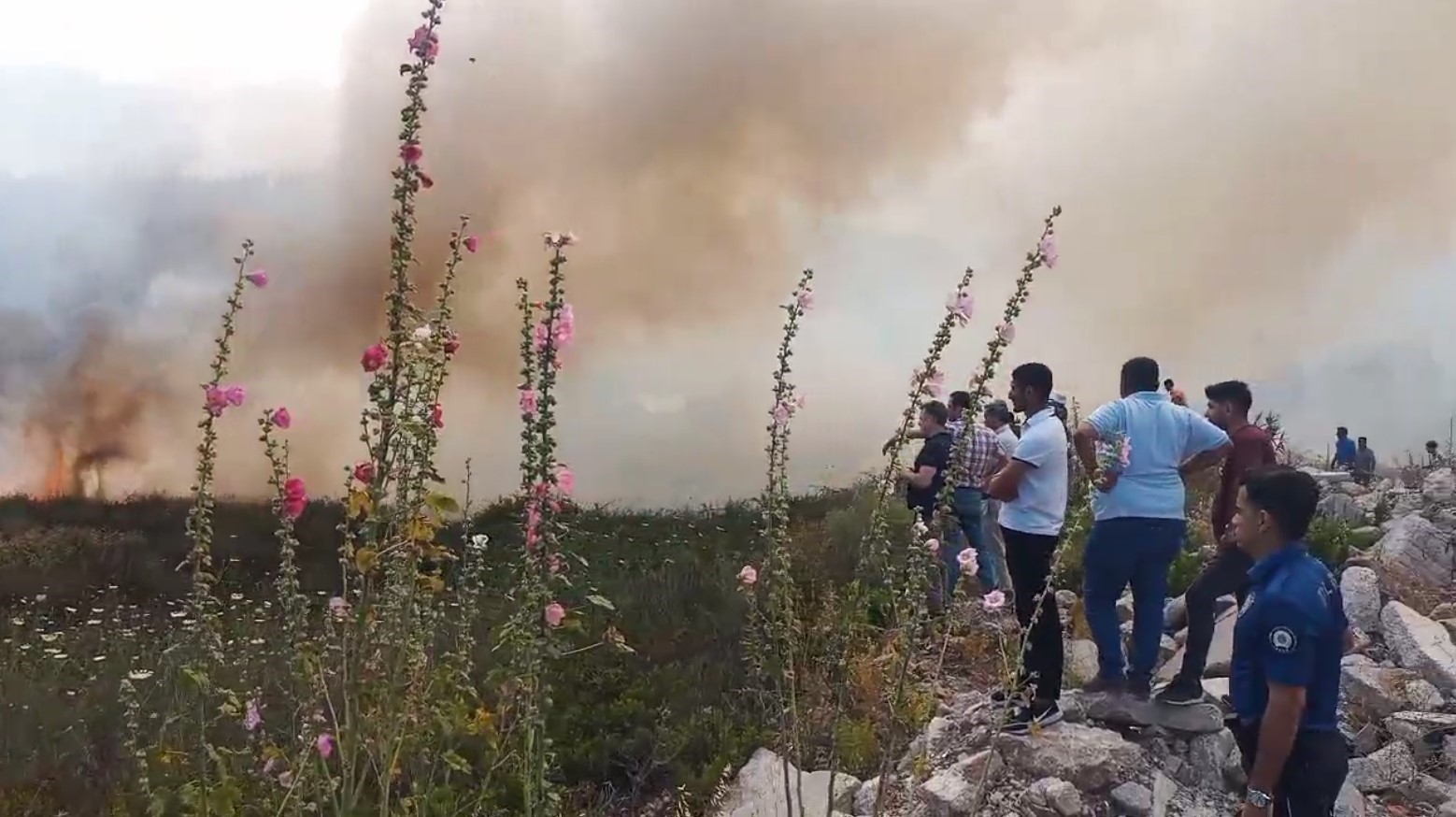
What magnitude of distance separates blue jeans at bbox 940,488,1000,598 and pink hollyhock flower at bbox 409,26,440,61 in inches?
235

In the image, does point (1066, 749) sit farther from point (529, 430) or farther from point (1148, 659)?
point (529, 430)

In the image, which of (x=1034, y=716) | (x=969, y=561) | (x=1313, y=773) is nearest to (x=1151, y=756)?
(x=1034, y=716)

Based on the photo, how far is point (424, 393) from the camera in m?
3.44

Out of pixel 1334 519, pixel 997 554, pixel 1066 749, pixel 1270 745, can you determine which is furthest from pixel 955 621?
pixel 1334 519

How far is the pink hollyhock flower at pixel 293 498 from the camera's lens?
3.58 m

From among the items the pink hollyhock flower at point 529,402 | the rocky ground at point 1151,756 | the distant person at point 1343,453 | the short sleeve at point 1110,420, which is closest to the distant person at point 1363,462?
the distant person at point 1343,453

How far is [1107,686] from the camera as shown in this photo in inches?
237

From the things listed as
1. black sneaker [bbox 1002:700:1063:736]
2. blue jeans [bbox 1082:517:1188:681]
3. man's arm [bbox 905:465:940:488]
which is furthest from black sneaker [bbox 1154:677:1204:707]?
man's arm [bbox 905:465:940:488]

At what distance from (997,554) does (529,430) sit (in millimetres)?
6634

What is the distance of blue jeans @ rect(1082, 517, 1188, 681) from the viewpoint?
18.5 feet

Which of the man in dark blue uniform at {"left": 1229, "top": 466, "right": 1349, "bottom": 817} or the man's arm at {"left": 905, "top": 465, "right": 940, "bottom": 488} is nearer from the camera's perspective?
the man in dark blue uniform at {"left": 1229, "top": 466, "right": 1349, "bottom": 817}

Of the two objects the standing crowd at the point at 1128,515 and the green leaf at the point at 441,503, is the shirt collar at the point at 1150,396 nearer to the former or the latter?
the standing crowd at the point at 1128,515

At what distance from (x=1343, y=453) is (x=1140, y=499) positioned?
15.8 meters

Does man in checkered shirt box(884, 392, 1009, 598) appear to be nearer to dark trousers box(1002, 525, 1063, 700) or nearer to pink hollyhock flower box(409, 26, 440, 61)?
dark trousers box(1002, 525, 1063, 700)
